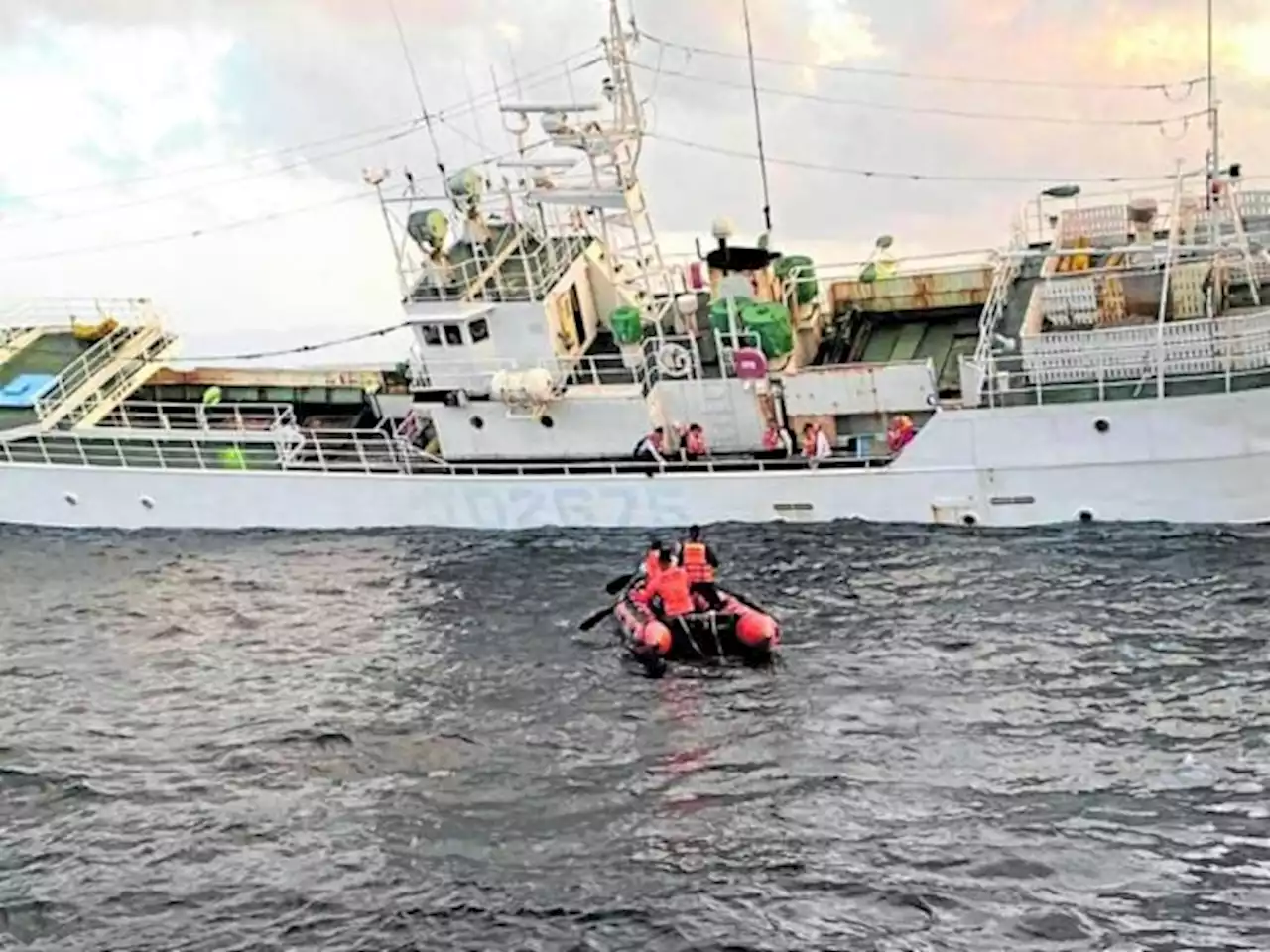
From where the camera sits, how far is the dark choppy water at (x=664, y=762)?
17.5 meters

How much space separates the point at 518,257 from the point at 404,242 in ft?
7.50

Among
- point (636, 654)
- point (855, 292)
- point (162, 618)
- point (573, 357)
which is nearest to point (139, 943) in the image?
point (636, 654)

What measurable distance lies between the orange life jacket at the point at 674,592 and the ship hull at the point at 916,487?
5.25 metres

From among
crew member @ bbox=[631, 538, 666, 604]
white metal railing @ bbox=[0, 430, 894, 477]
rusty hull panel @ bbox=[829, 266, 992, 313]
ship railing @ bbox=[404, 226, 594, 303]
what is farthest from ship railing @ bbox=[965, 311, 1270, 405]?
ship railing @ bbox=[404, 226, 594, 303]

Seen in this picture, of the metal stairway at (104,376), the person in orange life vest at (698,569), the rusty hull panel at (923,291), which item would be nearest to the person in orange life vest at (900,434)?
the rusty hull panel at (923,291)

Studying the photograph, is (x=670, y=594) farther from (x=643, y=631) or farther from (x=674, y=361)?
(x=674, y=361)

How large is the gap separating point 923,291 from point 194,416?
16.3 meters

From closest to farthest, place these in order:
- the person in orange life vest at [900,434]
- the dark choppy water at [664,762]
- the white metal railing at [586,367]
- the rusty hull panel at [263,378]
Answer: the dark choppy water at [664,762] < the person in orange life vest at [900,434] < the white metal railing at [586,367] < the rusty hull panel at [263,378]

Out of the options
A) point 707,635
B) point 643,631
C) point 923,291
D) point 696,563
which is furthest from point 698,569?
point 923,291

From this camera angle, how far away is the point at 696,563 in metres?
24.5

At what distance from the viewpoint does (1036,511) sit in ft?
91.6

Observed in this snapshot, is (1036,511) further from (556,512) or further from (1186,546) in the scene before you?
(556,512)

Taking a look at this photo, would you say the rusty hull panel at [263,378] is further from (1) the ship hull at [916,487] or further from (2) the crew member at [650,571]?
(2) the crew member at [650,571]

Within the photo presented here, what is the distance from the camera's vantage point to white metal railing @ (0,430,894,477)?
29766mm
